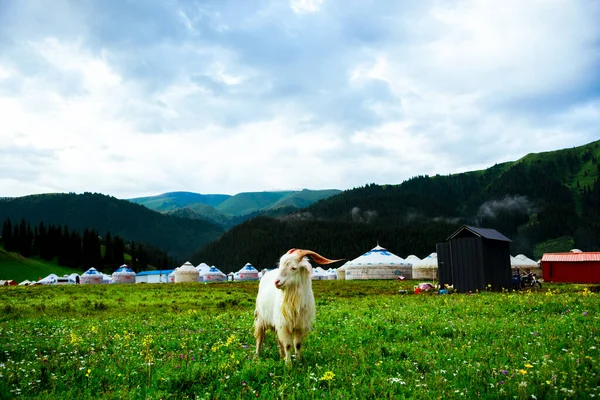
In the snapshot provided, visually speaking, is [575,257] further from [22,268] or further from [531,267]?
[22,268]

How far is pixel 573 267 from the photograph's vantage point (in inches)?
2459

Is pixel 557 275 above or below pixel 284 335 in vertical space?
below

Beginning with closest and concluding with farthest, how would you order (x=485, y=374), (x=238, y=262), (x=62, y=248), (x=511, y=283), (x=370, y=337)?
(x=485, y=374)
(x=370, y=337)
(x=511, y=283)
(x=62, y=248)
(x=238, y=262)

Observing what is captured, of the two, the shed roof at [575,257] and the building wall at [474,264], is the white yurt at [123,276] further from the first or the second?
the shed roof at [575,257]

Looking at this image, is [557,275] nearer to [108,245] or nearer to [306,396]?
[306,396]

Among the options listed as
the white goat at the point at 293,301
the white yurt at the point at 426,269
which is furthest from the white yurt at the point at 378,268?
the white goat at the point at 293,301

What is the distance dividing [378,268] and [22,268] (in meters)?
91.0

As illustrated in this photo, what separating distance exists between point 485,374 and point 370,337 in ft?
14.4

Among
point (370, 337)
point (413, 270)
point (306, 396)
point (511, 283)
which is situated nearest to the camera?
point (306, 396)

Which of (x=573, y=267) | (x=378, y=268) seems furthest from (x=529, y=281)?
(x=378, y=268)

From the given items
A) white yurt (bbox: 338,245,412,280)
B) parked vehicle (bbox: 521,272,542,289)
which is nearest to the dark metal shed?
parked vehicle (bbox: 521,272,542,289)

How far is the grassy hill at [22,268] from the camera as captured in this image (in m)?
102

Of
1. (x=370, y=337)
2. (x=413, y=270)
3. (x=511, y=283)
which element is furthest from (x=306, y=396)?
(x=413, y=270)

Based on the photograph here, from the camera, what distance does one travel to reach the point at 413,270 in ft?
258
